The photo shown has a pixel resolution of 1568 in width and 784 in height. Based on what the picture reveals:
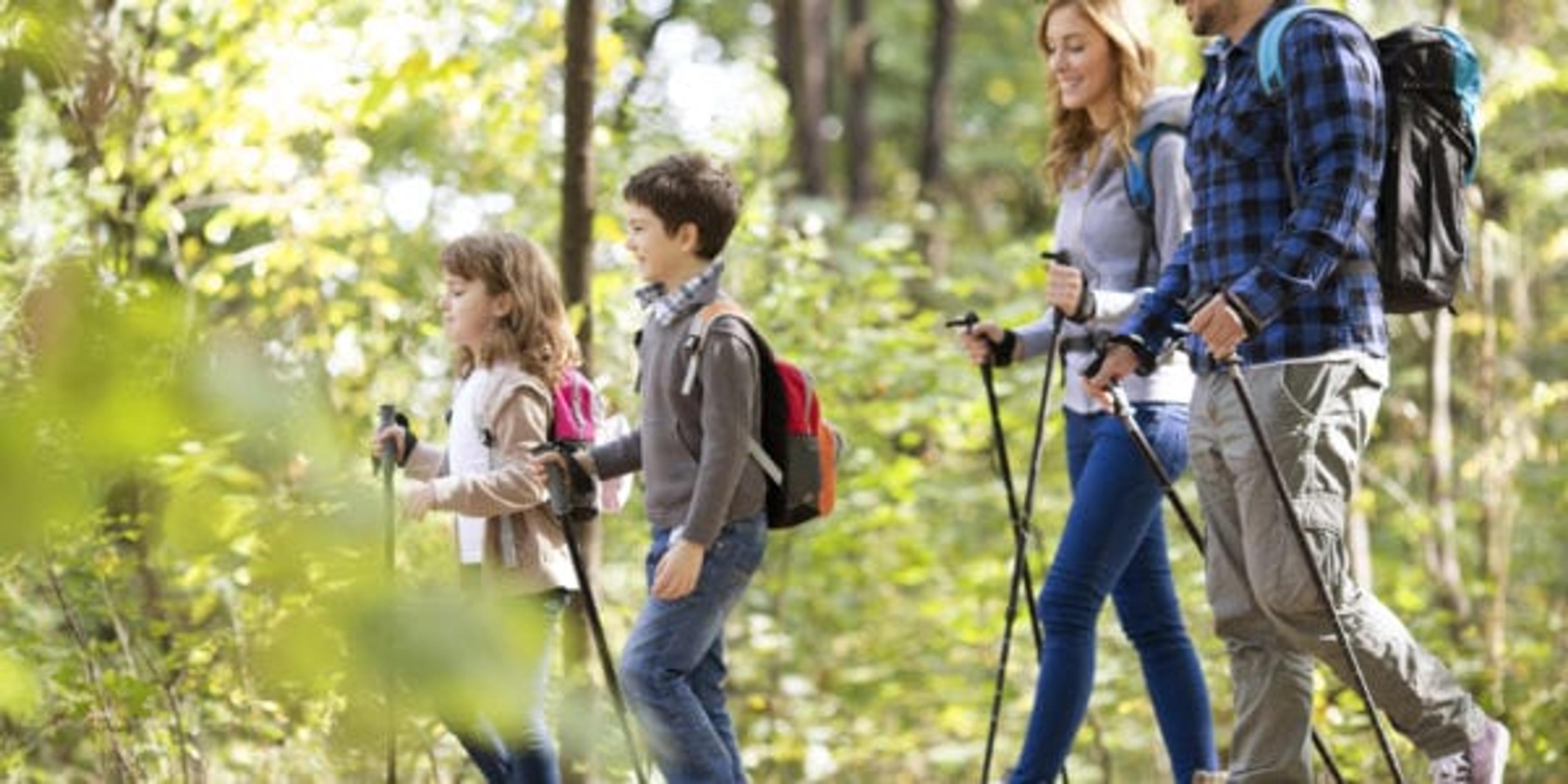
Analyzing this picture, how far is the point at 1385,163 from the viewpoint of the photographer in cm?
318

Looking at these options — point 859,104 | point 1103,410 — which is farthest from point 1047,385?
point 859,104

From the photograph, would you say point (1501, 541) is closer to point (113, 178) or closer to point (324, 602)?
point (113, 178)

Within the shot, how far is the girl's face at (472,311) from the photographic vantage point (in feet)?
12.4

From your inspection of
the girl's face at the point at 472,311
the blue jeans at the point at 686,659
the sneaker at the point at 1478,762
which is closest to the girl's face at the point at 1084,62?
the blue jeans at the point at 686,659

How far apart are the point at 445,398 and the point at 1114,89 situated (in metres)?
2.63

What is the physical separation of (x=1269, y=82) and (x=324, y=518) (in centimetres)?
244

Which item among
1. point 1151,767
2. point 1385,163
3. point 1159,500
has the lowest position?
point 1151,767

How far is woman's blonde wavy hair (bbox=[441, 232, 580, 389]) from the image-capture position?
3.77 metres

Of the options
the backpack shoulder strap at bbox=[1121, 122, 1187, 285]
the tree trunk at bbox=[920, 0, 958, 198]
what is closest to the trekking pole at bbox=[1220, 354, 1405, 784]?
the backpack shoulder strap at bbox=[1121, 122, 1187, 285]

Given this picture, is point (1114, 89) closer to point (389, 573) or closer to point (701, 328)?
point (701, 328)

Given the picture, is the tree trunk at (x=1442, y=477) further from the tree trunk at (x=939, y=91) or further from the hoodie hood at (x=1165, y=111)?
the tree trunk at (x=939, y=91)

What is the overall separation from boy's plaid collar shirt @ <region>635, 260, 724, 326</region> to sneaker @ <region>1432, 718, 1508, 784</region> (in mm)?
1546

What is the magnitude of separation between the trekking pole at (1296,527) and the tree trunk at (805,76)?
9937 mm

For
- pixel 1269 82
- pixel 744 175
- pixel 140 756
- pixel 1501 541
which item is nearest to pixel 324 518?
pixel 1269 82
